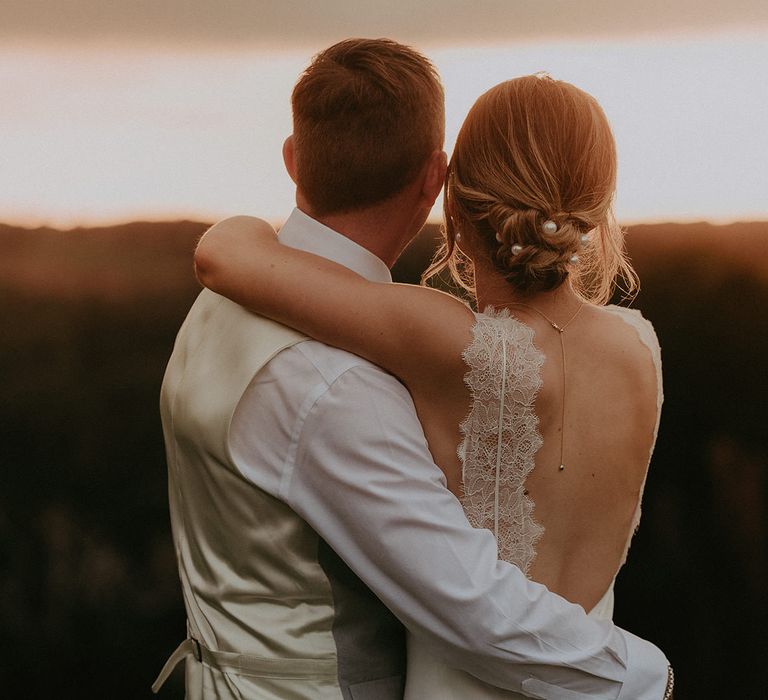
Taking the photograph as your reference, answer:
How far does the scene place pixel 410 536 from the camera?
40.9 inches

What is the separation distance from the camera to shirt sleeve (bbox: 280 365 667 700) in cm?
104

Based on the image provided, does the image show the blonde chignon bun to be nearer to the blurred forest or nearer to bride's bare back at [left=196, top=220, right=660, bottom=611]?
bride's bare back at [left=196, top=220, right=660, bottom=611]

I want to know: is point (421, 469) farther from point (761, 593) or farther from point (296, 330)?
point (761, 593)

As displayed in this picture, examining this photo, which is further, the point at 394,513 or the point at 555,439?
the point at 555,439

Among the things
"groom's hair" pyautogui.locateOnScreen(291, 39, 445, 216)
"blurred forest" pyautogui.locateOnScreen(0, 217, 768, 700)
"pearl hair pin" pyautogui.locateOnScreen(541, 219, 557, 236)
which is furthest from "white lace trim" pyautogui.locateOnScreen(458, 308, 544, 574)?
"blurred forest" pyautogui.locateOnScreen(0, 217, 768, 700)

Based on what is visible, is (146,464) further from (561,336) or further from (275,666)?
(561,336)

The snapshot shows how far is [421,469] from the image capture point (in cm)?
106

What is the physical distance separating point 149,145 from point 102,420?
0.85 metres

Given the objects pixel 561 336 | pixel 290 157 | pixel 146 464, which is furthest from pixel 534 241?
pixel 146 464

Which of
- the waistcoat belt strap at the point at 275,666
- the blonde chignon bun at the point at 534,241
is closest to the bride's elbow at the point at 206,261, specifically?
the blonde chignon bun at the point at 534,241

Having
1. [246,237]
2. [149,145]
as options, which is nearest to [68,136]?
[149,145]

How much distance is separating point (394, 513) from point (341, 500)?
0.20 ft

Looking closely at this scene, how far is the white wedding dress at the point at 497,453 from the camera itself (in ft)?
3.71

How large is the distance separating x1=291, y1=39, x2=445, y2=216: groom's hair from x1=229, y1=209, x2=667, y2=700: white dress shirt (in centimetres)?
22
